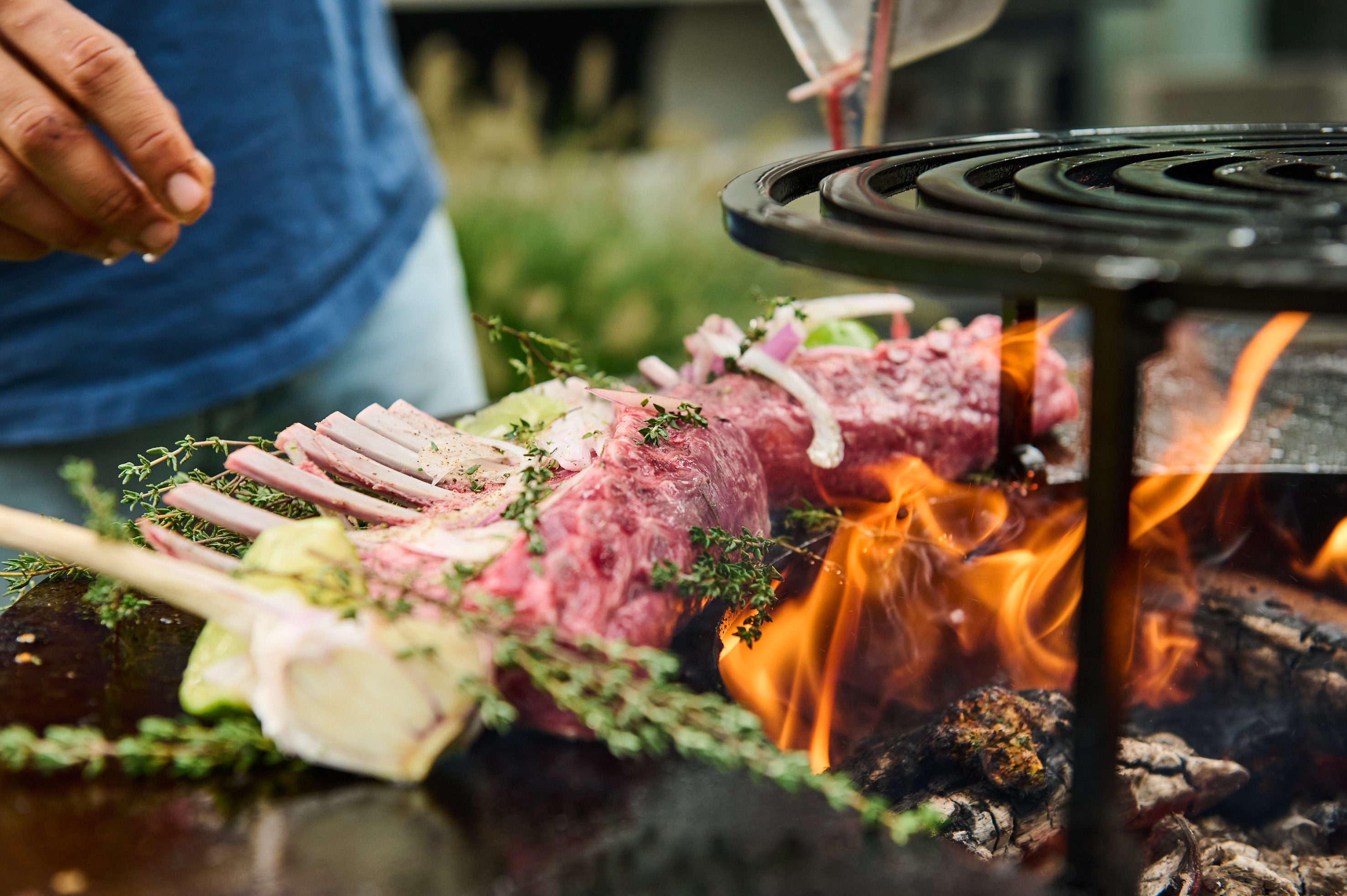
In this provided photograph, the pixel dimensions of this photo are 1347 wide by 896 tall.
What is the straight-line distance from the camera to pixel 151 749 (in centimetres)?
95

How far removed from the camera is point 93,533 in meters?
1.11

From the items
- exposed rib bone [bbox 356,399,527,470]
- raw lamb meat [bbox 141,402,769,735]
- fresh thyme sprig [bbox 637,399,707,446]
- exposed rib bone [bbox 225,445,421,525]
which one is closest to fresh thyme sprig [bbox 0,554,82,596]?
raw lamb meat [bbox 141,402,769,735]

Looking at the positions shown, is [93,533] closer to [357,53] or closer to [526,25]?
[357,53]

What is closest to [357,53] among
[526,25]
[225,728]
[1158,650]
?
[225,728]

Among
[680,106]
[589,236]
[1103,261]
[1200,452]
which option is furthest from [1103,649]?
[680,106]

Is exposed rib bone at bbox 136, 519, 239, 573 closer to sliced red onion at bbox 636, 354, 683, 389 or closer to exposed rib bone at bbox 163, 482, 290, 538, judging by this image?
exposed rib bone at bbox 163, 482, 290, 538

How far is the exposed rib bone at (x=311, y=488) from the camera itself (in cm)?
127

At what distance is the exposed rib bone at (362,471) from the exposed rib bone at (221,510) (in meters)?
0.13

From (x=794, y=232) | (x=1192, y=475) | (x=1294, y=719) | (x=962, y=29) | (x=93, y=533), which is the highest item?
(x=962, y=29)

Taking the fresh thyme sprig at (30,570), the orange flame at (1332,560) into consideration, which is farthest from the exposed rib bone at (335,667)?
the orange flame at (1332,560)

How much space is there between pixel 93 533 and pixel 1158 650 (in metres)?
1.63

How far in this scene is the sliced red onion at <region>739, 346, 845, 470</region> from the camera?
1677 mm

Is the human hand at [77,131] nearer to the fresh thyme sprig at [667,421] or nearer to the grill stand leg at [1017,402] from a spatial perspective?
the fresh thyme sprig at [667,421]

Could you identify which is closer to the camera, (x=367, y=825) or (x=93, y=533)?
(x=367, y=825)
